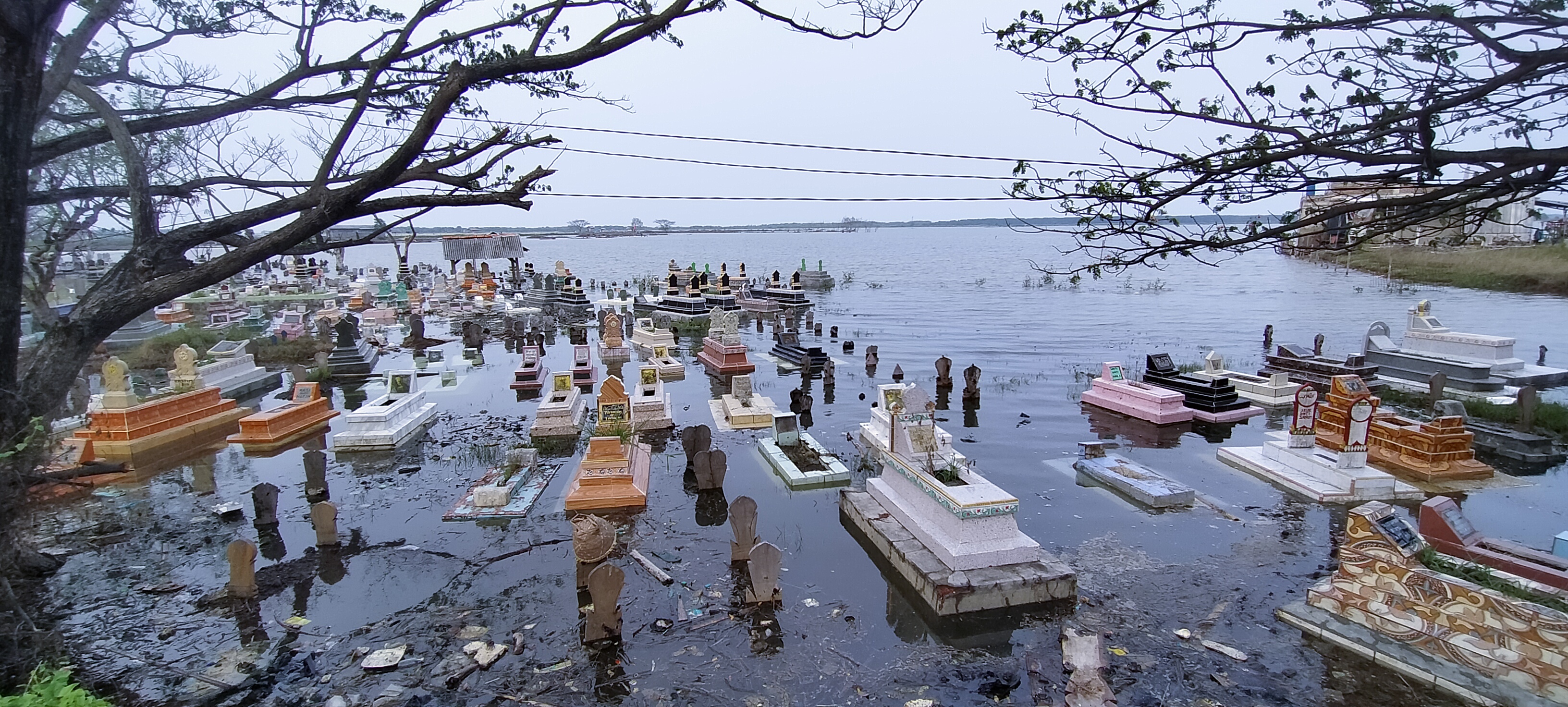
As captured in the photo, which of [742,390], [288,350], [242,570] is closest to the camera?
[242,570]

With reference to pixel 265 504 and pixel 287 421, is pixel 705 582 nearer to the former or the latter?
pixel 265 504

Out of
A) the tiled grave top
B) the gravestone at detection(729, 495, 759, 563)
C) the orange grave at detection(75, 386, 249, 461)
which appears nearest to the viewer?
the tiled grave top

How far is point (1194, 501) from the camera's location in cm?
1116

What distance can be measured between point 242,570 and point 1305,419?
50.1ft

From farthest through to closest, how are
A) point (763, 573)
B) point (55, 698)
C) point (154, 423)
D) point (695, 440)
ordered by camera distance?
point (154, 423) → point (695, 440) → point (763, 573) → point (55, 698)

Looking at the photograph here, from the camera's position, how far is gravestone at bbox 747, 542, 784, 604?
8.06 meters

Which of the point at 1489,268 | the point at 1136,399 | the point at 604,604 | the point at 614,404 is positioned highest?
the point at 1489,268

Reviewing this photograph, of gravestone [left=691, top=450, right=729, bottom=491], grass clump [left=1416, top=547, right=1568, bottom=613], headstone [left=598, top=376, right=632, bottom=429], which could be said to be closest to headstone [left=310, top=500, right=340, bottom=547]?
headstone [left=598, top=376, right=632, bottom=429]

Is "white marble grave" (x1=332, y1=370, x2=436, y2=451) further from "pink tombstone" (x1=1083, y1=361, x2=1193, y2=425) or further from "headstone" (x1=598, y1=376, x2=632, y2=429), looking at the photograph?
Result: "pink tombstone" (x1=1083, y1=361, x2=1193, y2=425)

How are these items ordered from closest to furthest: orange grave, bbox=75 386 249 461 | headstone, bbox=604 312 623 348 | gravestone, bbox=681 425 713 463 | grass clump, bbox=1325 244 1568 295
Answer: gravestone, bbox=681 425 713 463 < orange grave, bbox=75 386 249 461 < headstone, bbox=604 312 623 348 < grass clump, bbox=1325 244 1568 295

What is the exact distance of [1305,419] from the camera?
12430 millimetres

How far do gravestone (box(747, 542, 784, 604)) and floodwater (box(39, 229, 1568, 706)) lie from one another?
260 mm

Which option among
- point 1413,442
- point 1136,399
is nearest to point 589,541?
point 1136,399

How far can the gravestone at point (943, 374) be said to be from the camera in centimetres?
1931
